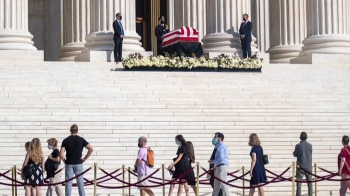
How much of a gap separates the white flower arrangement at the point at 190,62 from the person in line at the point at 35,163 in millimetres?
13587

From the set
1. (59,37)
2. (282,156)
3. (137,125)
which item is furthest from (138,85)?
(59,37)

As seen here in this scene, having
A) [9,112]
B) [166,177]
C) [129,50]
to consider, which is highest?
[129,50]

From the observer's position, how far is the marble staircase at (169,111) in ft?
91.7

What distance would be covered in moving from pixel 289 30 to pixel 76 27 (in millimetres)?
10256

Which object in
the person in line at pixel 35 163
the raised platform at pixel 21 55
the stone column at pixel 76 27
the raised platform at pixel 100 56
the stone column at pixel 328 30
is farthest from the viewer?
the stone column at pixel 76 27

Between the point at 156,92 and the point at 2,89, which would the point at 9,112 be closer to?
the point at 2,89

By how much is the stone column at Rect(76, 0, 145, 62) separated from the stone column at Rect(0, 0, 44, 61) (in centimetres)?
252

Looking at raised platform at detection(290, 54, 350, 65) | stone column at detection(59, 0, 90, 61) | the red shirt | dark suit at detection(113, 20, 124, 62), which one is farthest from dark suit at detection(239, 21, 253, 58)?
the red shirt

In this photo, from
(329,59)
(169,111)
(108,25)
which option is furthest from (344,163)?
(108,25)

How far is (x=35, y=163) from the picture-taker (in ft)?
71.2

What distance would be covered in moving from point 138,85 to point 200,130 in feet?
13.4

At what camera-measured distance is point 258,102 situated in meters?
32.3

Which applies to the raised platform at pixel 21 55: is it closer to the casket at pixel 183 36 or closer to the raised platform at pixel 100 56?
the raised platform at pixel 100 56

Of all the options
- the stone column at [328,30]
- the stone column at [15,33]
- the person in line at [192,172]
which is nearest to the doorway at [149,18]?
the stone column at [328,30]
